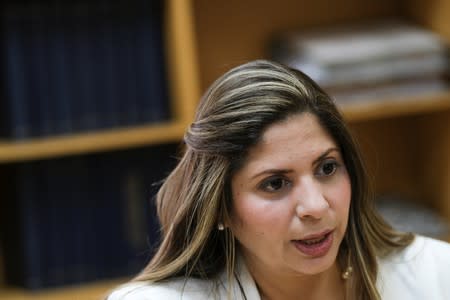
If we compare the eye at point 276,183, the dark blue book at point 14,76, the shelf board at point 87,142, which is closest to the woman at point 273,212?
the eye at point 276,183

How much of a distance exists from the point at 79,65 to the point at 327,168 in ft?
3.38

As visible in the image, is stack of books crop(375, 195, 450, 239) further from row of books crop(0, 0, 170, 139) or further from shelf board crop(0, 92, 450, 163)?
row of books crop(0, 0, 170, 139)

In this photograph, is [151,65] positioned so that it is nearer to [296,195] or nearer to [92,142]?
[92,142]

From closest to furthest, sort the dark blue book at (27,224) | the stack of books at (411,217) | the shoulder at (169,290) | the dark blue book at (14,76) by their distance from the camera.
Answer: the shoulder at (169,290) < the dark blue book at (14,76) < the dark blue book at (27,224) < the stack of books at (411,217)

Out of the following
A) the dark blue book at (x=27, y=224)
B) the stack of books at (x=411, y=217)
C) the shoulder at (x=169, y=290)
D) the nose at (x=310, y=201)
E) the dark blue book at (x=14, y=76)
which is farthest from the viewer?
the stack of books at (x=411, y=217)

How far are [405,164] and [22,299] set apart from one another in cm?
129

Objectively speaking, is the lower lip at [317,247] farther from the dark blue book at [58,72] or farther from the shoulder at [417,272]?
the dark blue book at [58,72]

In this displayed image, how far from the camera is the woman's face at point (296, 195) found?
5.26 feet

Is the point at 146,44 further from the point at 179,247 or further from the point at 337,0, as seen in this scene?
the point at 179,247

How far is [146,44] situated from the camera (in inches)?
97.8

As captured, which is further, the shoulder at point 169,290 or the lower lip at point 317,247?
the shoulder at point 169,290

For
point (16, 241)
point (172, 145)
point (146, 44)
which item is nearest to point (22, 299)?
point (16, 241)

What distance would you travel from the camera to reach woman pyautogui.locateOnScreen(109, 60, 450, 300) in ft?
5.30

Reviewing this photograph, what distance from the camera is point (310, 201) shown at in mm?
1587
